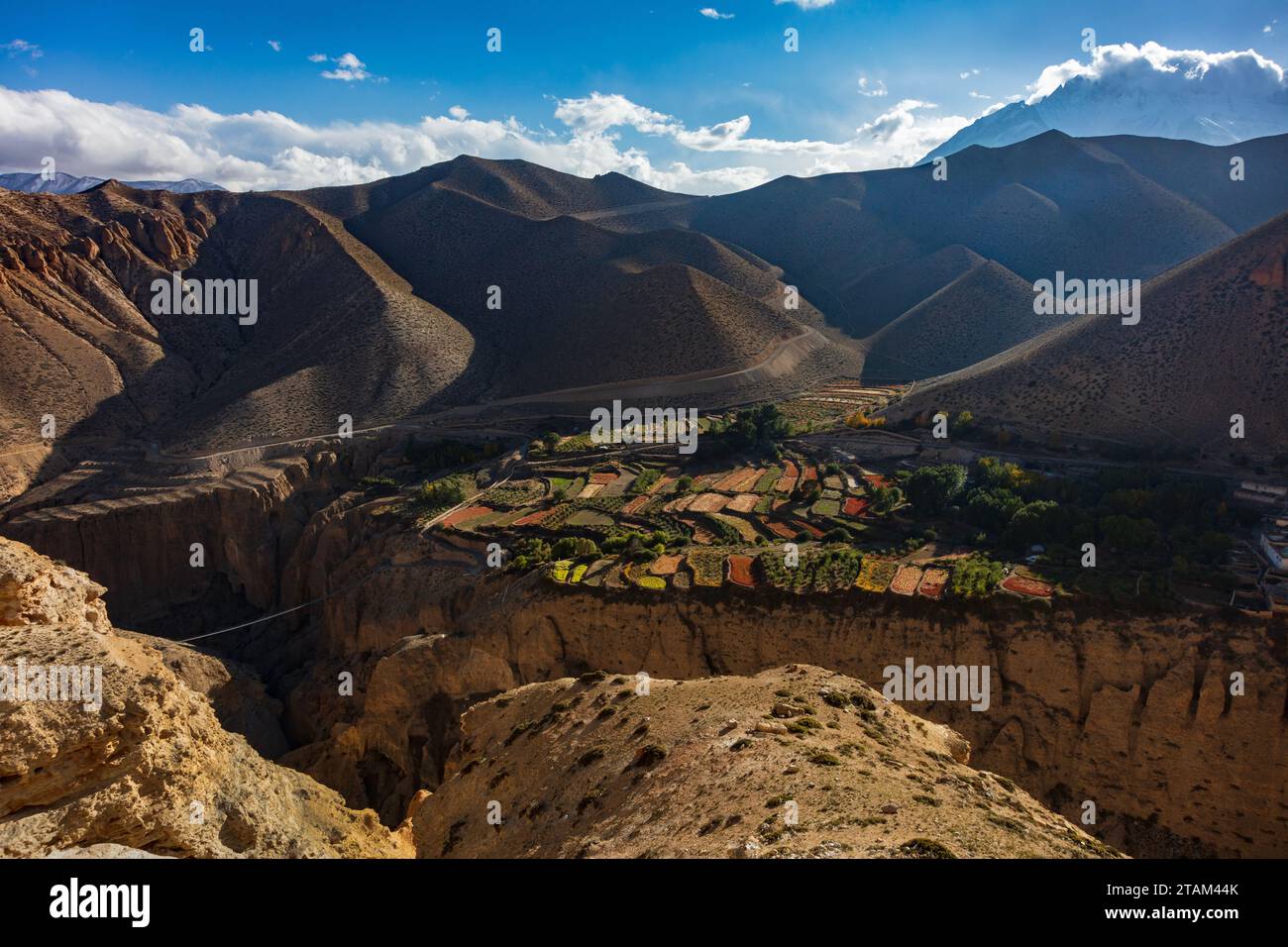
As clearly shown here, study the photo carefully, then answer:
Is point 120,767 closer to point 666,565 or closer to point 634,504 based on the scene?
point 666,565

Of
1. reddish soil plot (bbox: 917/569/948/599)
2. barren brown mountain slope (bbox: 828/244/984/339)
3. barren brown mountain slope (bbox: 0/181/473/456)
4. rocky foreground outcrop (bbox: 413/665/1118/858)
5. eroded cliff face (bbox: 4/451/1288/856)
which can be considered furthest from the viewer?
barren brown mountain slope (bbox: 828/244/984/339)

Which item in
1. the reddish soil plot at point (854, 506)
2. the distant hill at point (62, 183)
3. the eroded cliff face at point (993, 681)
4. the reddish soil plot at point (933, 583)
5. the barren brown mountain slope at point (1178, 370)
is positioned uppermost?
the distant hill at point (62, 183)

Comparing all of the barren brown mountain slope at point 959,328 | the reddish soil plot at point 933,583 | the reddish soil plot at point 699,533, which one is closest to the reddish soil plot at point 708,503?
the reddish soil plot at point 699,533

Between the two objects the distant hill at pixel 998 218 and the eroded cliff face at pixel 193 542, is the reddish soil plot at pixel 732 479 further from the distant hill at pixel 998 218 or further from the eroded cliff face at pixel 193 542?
the distant hill at pixel 998 218

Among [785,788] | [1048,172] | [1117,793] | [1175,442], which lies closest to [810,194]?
[1048,172]

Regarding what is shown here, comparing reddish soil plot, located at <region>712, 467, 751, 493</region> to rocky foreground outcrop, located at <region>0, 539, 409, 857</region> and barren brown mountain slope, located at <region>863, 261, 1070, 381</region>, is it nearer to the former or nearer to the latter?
rocky foreground outcrop, located at <region>0, 539, 409, 857</region>

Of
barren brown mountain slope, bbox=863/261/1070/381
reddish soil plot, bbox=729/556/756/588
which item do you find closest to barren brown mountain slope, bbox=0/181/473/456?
reddish soil plot, bbox=729/556/756/588
